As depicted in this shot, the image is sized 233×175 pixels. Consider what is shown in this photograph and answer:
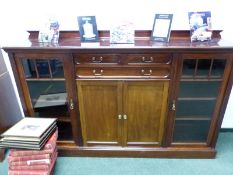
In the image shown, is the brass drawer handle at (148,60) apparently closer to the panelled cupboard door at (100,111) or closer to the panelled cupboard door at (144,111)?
the panelled cupboard door at (144,111)

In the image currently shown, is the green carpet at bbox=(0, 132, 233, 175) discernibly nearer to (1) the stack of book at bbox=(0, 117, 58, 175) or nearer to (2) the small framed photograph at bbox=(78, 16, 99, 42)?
(1) the stack of book at bbox=(0, 117, 58, 175)

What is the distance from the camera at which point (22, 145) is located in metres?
1.46

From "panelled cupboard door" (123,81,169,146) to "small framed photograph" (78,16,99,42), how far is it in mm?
469

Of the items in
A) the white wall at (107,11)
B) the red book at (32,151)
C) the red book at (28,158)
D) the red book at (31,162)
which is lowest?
the red book at (31,162)

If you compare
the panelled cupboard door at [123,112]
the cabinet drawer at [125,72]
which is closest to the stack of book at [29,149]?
the panelled cupboard door at [123,112]

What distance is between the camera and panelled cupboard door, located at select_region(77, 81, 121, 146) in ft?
5.15

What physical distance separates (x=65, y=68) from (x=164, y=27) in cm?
83

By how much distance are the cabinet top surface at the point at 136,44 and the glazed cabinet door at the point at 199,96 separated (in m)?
0.08

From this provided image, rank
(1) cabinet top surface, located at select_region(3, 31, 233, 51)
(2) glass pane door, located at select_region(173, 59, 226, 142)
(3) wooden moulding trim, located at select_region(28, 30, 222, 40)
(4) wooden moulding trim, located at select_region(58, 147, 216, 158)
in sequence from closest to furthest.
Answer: (1) cabinet top surface, located at select_region(3, 31, 233, 51)
(2) glass pane door, located at select_region(173, 59, 226, 142)
(3) wooden moulding trim, located at select_region(28, 30, 222, 40)
(4) wooden moulding trim, located at select_region(58, 147, 216, 158)

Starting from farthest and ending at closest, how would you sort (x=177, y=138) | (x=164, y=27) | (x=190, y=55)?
(x=177, y=138)
(x=164, y=27)
(x=190, y=55)

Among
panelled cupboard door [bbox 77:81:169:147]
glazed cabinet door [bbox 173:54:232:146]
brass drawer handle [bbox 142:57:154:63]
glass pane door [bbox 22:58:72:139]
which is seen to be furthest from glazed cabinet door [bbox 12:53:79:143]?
glazed cabinet door [bbox 173:54:232:146]

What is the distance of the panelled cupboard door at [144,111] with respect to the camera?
5.09 feet

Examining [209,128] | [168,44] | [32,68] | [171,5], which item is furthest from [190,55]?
[32,68]

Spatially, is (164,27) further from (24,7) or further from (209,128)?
(24,7)
